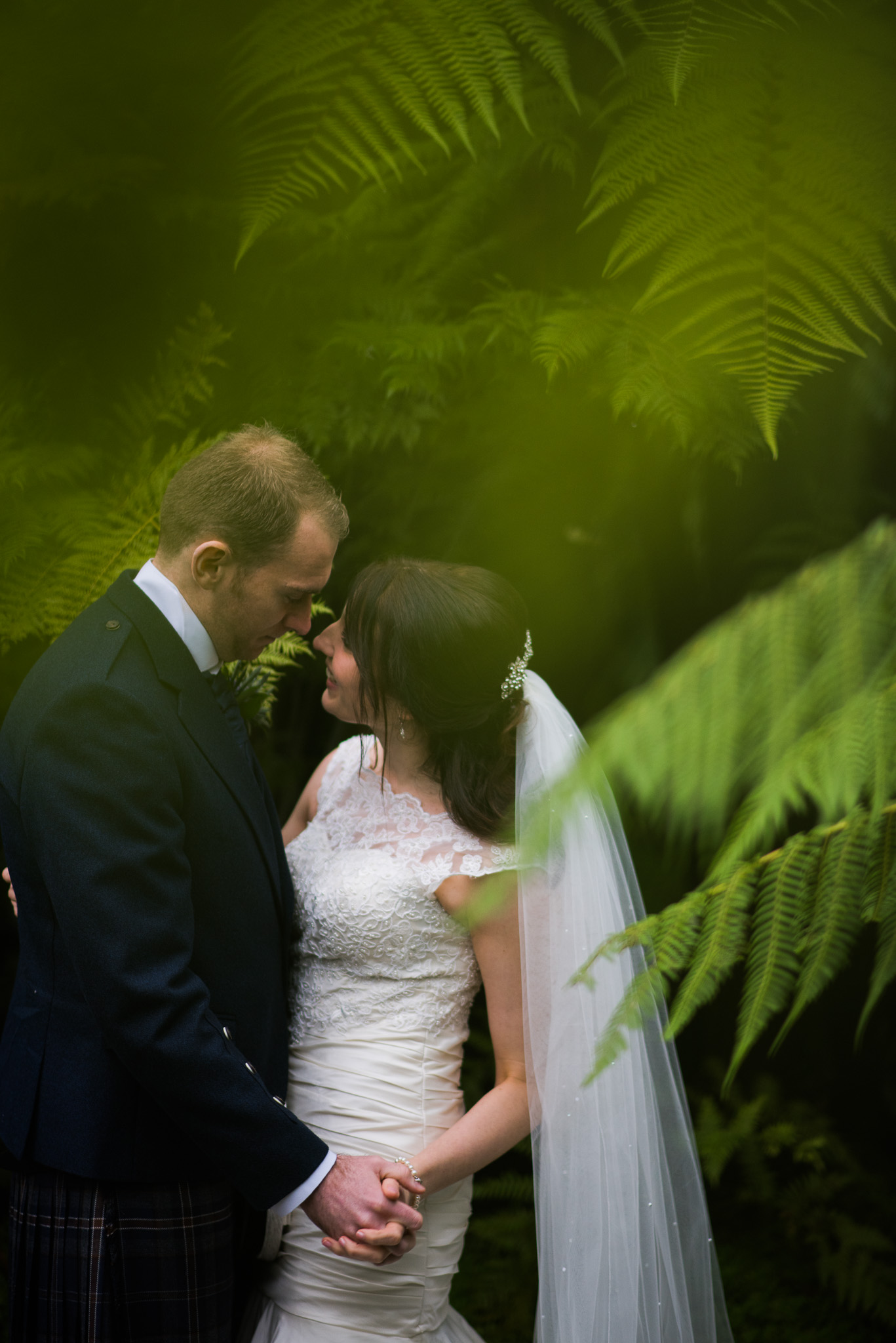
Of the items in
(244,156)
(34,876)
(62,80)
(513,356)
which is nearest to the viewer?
(34,876)

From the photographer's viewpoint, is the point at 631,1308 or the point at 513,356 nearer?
the point at 631,1308

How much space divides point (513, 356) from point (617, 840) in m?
1.02

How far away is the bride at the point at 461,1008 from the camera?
4.80 ft

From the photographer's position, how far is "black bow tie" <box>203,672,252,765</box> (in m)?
1.56

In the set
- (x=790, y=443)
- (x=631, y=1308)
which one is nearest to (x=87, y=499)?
(x=790, y=443)

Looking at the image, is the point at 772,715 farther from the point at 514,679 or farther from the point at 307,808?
the point at 307,808

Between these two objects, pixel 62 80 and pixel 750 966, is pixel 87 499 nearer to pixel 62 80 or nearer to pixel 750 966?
pixel 62 80

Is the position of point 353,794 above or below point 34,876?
below

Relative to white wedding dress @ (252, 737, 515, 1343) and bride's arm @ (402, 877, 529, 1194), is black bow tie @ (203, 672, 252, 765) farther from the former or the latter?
bride's arm @ (402, 877, 529, 1194)

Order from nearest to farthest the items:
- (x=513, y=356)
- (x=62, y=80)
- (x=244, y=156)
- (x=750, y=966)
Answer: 1. (x=750, y=966)
2. (x=244, y=156)
3. (x=62, y=80)
4. (x=513, y=356)

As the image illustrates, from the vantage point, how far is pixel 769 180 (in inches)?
48.8

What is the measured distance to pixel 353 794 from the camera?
5.95ft

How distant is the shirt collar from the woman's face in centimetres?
29

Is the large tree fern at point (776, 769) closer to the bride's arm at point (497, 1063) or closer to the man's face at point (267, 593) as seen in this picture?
the bride's arm at point (497, 1063)
